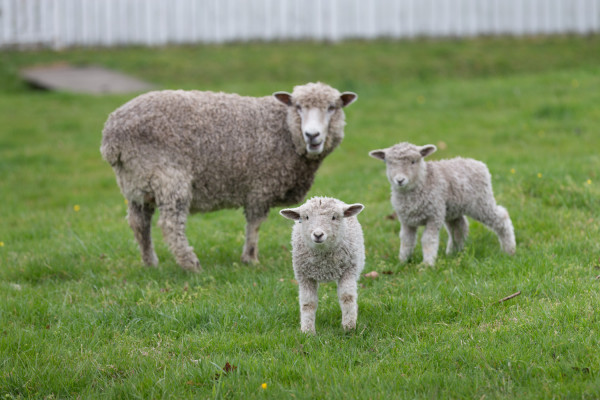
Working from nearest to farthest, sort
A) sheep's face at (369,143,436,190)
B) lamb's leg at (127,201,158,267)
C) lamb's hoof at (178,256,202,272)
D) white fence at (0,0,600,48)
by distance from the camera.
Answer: sheep's face at (369,143,436,190) < lamb's hoof at (178,256,202,272) < lamb's leg at (127,201,158,267) < white fence at (0,0,600,48)

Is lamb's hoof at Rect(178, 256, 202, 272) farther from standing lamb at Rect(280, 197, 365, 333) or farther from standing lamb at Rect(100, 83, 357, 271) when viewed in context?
standing lamb at Rect(280, 197, 365, 333)

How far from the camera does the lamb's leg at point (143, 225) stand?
6.94m

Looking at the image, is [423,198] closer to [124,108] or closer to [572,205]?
[572,205]

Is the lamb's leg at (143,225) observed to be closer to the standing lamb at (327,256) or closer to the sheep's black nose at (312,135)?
the sheep's black nose at (312,135)

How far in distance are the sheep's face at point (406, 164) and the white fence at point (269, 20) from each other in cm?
1292

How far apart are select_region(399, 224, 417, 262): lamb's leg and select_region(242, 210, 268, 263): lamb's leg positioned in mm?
1421

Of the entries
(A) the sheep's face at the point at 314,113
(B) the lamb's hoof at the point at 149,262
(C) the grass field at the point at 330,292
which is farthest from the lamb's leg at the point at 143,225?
(A) the sheep's face at the point at 314,113

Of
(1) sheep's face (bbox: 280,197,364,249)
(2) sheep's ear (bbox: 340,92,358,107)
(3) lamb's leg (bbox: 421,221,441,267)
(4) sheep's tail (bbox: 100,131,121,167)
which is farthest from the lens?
(2) sheep's ear (bbox: 340,92,358,107)

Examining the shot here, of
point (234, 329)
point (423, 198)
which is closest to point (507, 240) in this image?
point (423, 198)

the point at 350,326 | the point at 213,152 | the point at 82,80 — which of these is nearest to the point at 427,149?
the point at 350,326

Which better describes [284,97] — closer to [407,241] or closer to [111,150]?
[111,150]

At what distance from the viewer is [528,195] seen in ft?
26.6

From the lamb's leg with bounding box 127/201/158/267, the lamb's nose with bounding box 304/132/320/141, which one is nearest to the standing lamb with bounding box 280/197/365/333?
the lamb's nose with bounding box 304/132/320/141

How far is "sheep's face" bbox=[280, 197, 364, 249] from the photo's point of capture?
4.84 m
